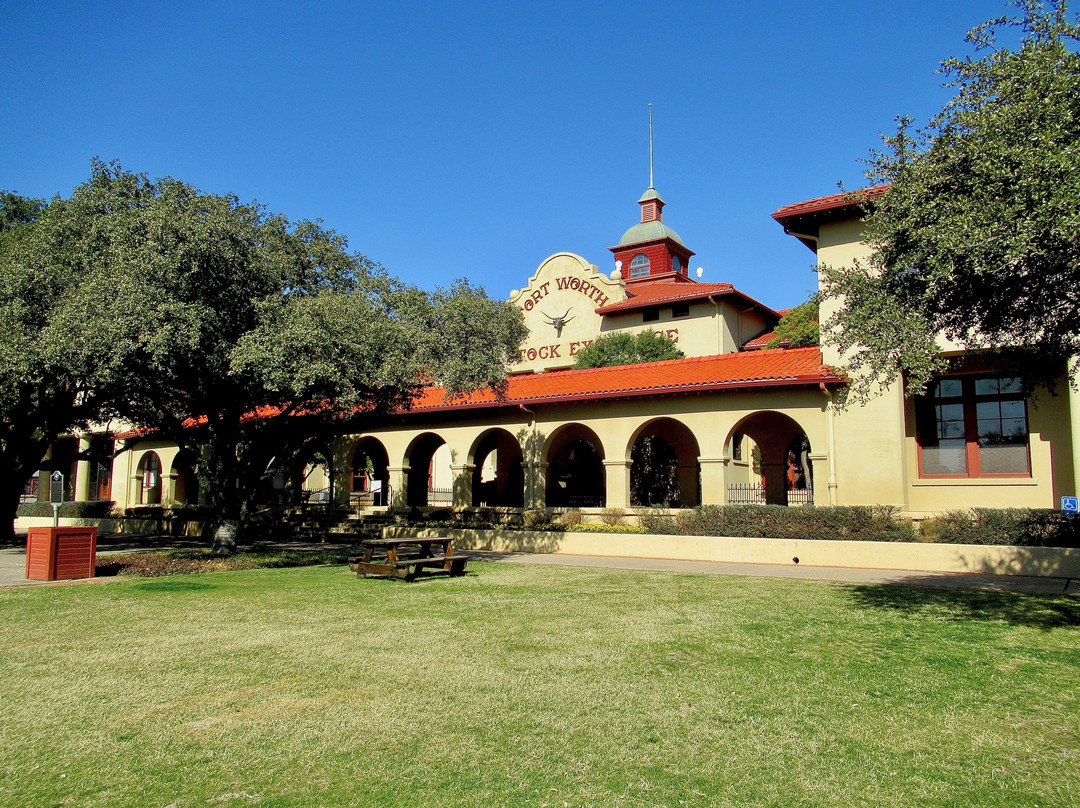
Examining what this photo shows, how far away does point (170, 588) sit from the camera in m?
12.5

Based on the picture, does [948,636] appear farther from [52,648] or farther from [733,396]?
[733,396]

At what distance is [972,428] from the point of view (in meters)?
19.5

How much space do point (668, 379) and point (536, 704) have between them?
17.0m

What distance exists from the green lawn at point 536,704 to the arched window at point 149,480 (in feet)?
93.3

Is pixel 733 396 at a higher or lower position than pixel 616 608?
higher

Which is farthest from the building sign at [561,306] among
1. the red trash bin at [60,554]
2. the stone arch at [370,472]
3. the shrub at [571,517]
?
the red trash bin at [60,554]

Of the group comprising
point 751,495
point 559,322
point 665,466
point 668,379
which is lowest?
point 751,495

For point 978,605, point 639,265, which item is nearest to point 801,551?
point 978,605

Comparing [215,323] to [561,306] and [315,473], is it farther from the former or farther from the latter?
[315,473]

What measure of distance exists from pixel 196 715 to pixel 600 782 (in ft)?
10.4

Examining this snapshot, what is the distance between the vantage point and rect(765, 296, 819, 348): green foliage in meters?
27.9

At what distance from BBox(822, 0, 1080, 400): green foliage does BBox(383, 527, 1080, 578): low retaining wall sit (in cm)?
563

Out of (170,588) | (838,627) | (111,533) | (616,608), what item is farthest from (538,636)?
(111,533)

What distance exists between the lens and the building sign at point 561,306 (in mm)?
35812
